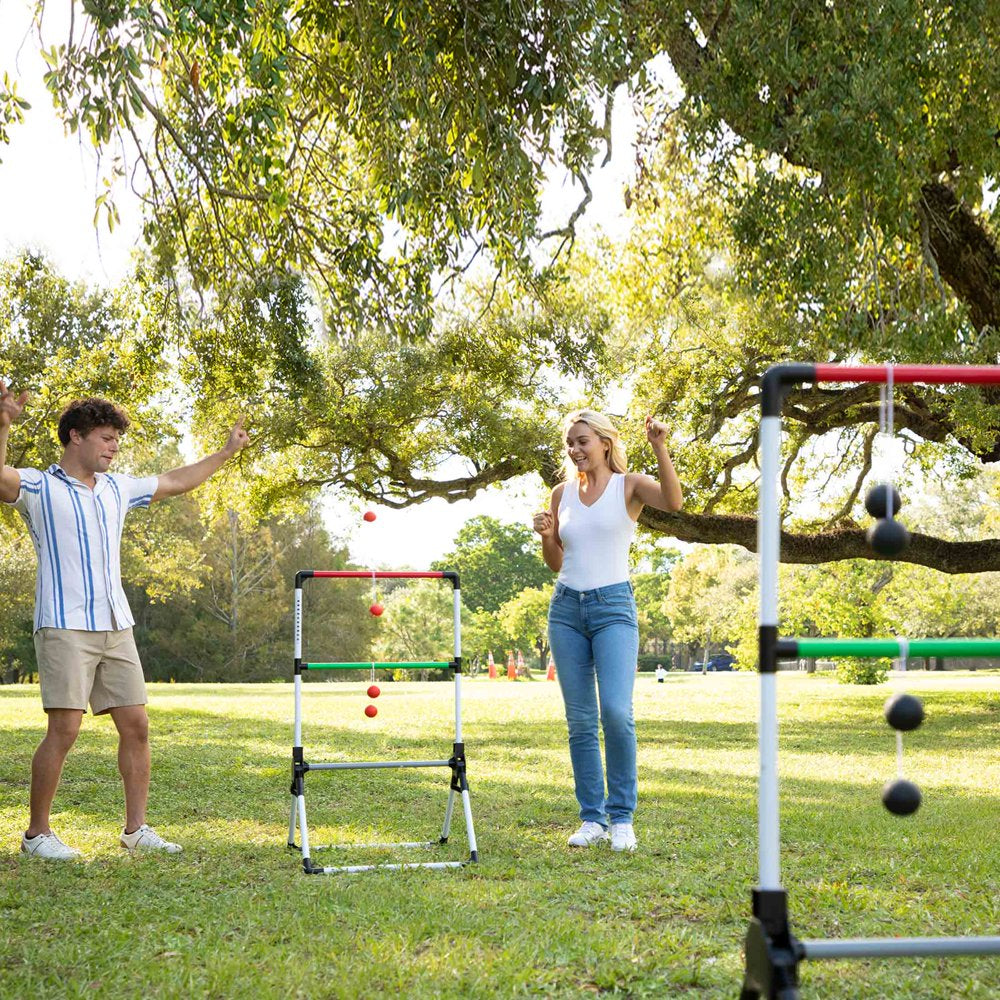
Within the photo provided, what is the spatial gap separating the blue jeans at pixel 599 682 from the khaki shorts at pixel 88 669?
1829mm

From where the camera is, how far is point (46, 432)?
14.6 meters

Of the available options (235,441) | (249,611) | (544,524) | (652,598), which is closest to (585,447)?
(544,524)

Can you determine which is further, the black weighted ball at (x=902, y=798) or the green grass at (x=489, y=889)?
the green grass at (x=489, y=889)

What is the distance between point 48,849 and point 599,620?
247cm

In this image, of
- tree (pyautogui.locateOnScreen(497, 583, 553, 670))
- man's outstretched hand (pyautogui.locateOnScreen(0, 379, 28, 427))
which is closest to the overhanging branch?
man's outstretched hand (pyautogui.locateOnScreen(0, 379, 28, 427))

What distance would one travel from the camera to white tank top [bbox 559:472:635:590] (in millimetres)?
5004

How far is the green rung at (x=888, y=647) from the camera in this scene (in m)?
2.47

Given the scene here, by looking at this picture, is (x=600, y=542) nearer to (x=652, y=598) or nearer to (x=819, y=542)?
(x=819, y=542)

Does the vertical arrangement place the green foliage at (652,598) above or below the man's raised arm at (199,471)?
below

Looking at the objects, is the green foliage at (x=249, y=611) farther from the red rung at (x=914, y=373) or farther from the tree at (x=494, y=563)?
the red rung at (x=914, y=373)

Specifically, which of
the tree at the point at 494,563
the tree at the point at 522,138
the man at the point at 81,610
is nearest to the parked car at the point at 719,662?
the tree at the point at 494,563

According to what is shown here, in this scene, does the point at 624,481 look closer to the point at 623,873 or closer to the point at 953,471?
the point at 623,873

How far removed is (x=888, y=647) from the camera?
2498 millimetres

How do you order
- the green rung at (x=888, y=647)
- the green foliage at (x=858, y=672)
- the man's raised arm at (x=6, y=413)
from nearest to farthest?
the green rung at (x=888, y=647) < the man's raised arm at (x=6, y=413) < the green foliage at (x=858, y=672)
